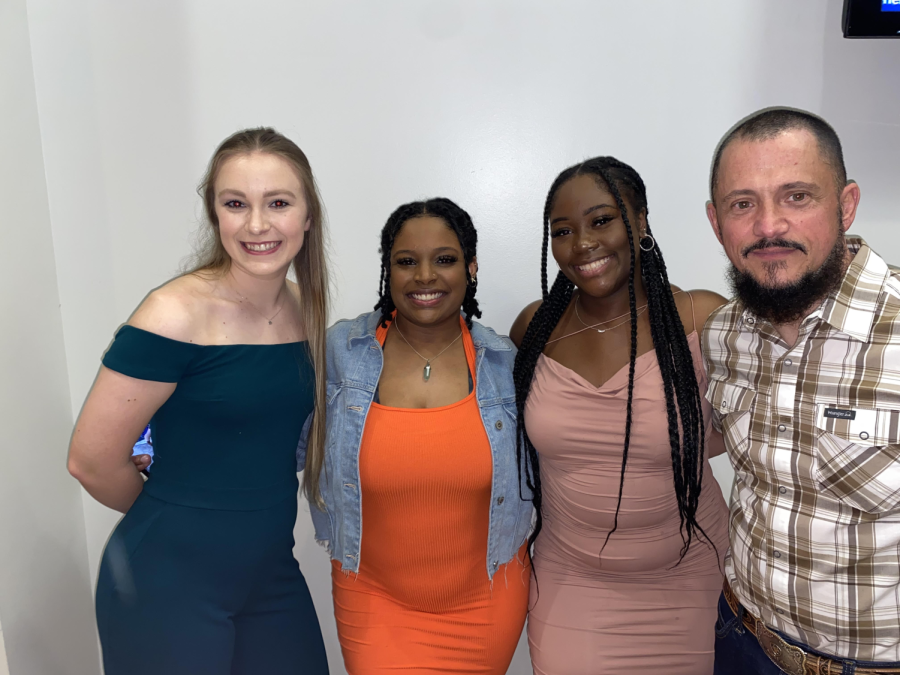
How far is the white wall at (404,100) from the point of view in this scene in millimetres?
2092

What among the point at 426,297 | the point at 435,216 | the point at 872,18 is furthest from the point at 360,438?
the point at 872,18

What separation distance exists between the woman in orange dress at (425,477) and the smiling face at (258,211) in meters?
0.37

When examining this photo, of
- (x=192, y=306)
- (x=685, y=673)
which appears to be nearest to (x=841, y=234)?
(x=685, y=673)

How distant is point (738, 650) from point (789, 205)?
105 cm

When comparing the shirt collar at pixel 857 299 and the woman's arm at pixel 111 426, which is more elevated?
the shirt collar at pixel 857 299

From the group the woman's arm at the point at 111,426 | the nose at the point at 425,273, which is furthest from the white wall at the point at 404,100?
the woman's arm at the point at 111,426

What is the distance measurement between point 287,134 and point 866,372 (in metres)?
1.93

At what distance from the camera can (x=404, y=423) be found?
1.74 meters

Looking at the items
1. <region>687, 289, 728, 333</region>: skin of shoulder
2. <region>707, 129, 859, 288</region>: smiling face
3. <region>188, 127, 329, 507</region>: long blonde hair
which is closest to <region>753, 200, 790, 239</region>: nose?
<region>707, 129, 859, 288</region>: smiling face

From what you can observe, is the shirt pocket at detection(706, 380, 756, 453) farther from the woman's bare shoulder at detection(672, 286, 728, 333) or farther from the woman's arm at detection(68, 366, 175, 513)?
the woman's arm at detection(68, 366, 175, 513)

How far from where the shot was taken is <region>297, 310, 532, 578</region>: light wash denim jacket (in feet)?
5.78

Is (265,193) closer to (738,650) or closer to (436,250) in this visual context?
(436,250)

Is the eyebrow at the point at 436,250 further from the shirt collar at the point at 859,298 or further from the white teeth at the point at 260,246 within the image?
the shirt collar at the point at 859,298

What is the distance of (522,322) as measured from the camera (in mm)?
2115
